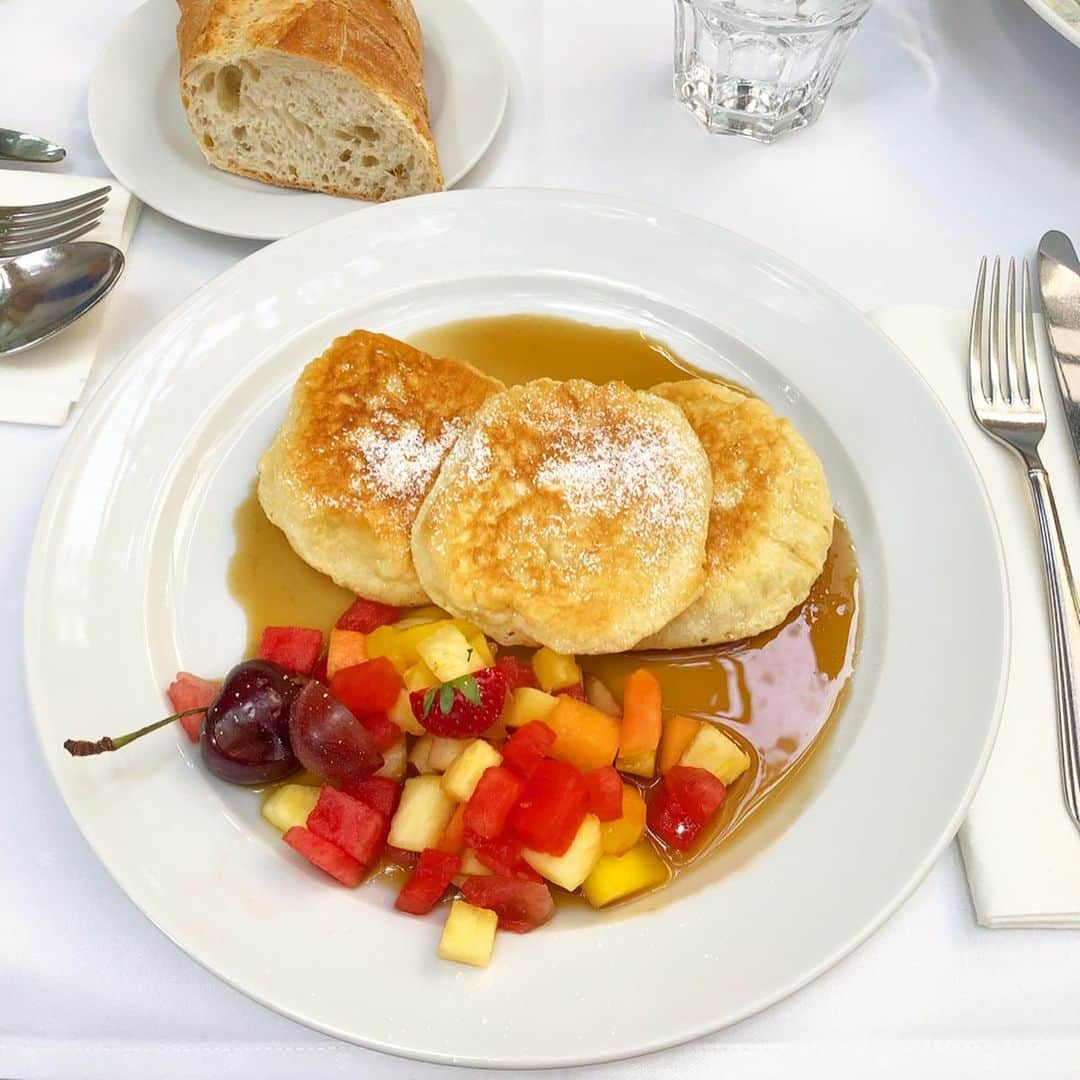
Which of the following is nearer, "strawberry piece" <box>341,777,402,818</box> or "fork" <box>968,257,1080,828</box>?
"strawberry piece" <box>341,777,402,818</box>

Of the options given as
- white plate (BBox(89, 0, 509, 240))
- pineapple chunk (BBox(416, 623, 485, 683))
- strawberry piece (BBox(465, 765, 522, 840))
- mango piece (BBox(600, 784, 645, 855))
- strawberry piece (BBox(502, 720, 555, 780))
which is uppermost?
white plate (BBox(89, 0, 509, 240))

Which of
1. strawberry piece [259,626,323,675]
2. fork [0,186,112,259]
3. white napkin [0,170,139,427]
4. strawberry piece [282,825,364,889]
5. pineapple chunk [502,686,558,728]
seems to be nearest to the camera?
strawberry piece [282,825,364,889]

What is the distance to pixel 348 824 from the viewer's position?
1.65m

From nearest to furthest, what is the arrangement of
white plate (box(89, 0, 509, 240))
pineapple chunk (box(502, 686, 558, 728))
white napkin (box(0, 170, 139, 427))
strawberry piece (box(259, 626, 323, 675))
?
1. pineapple chunk (box(502, 686, 558, 728))
2. strawberry piece (box(259, 626, 323, 675))
3. white napkin (box(0, 170, 139, 427))
4. white plate (box(89, 0, 509, 240))

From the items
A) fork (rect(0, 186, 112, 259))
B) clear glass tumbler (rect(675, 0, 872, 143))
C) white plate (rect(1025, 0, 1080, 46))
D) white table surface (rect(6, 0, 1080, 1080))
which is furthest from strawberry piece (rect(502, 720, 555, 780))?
white plate (rect(1025, 0, 1080, 46))

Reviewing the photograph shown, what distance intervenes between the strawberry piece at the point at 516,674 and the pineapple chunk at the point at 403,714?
→ 0.18 m

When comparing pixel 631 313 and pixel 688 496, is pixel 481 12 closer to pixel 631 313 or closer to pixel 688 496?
pixel 631 313

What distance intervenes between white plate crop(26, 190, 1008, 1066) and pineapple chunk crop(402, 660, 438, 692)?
1.13 ft

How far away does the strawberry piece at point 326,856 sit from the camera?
5.38 feet

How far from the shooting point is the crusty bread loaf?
2283mm

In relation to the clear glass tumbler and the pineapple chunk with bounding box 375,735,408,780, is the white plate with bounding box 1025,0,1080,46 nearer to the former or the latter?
the clear glass tumbler

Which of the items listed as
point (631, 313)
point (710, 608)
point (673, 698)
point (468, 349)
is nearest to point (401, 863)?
point (673, 698)

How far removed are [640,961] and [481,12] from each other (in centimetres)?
257

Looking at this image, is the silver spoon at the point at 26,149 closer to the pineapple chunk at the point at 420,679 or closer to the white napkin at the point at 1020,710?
the pineapple chunk at the point at 420,679
